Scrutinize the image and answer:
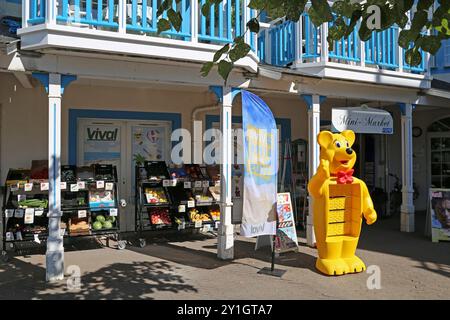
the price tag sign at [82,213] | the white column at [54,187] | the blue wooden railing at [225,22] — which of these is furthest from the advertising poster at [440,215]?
the white column at [54,187]

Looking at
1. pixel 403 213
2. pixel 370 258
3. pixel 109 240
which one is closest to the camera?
pixel 370 258

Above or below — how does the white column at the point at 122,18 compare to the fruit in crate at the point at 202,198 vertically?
above

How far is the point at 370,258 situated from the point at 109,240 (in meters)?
4.84

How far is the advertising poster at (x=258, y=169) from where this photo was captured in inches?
241

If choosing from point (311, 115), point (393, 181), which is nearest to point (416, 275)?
point (311, 115)

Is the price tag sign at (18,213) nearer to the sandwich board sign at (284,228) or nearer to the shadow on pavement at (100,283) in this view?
the shadow on pavement at (100,283)

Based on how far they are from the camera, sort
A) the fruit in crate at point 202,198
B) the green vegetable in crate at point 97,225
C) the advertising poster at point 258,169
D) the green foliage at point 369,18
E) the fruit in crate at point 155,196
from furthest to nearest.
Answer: the fruit in crate at point 202,198 < the fruit in crate at point 155,196 < the green vegetable in crate at point 97,225 < the advertising poster at point 258,169 < the green foliage at point 369,18

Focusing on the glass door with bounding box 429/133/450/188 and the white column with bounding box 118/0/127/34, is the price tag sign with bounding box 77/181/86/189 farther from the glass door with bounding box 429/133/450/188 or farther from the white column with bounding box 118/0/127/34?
the glass door with bounding box 429/133/450/188

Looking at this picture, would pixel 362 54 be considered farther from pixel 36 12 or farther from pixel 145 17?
pixel 36 12

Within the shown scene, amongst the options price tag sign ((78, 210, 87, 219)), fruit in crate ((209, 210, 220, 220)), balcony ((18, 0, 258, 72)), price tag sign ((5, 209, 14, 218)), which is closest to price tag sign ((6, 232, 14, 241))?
price tag sign ((5, 209, 14, 218))

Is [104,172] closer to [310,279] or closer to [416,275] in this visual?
[310,279]

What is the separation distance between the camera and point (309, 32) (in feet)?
26.8

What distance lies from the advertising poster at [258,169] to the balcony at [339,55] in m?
2.18

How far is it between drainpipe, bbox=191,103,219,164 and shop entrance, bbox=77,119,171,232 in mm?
552
